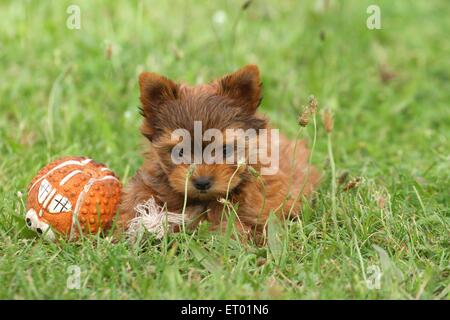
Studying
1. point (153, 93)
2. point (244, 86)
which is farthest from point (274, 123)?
point (153, 93)

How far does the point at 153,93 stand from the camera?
4883mm

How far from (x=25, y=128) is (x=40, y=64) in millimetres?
1223

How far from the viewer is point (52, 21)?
26.9ft

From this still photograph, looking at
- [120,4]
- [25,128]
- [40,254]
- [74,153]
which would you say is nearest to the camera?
[40,254]

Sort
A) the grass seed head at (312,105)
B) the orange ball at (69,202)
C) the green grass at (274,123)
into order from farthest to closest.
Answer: the orange ball at (69,202), the grass seed head at (312,105), the green grass at (274,123)

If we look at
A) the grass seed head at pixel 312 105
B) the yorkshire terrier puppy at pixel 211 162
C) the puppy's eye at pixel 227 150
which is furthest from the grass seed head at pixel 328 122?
the puppy's eye at pixel 227 150

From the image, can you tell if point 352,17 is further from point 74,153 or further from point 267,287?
point 267,287

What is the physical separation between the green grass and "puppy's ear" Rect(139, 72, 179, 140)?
758 mm

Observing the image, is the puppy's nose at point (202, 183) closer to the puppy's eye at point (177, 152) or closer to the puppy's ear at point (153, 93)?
the puppy's eye at point (177, 152)

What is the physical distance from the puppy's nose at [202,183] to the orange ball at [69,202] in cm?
68

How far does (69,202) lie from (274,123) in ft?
8.94

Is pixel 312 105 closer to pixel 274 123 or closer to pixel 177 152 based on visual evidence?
pixel 177 152

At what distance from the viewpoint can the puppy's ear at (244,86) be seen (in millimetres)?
4832
